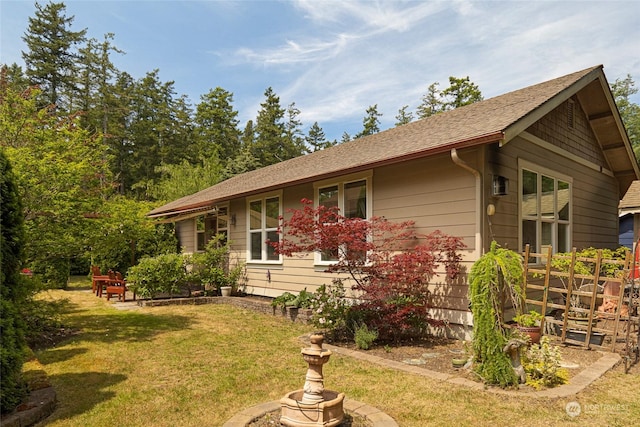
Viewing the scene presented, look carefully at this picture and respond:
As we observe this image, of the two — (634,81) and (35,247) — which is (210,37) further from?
(634,81)

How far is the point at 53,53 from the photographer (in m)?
31.1

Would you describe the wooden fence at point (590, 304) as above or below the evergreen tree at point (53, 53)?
below

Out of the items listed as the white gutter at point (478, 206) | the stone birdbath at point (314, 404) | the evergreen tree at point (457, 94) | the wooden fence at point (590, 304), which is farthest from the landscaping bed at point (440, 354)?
the evergreen tree at point (457, 94)

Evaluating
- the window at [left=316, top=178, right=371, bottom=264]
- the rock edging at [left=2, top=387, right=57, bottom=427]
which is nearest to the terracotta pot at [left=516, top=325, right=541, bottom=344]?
the window at [left=316, top=178, right=371, bottom=264]

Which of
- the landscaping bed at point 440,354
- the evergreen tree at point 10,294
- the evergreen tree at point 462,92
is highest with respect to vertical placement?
the evergreen tree at point 462,92

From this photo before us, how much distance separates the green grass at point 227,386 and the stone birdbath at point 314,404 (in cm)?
70

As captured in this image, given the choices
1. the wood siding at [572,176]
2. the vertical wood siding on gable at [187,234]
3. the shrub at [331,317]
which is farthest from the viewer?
the vertical wood siding on gable at [187,234]

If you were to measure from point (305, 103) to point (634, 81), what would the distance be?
106 feet

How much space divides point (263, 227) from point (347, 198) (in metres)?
3.25

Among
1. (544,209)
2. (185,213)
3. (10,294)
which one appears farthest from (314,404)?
(185,213)

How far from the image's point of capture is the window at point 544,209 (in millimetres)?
7355

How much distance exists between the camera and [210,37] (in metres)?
11.0

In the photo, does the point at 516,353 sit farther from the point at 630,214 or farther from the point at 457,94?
the point at 457,94

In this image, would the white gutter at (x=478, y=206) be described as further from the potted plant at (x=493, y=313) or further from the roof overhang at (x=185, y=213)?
the roof overhang at (x=185, y=213)
